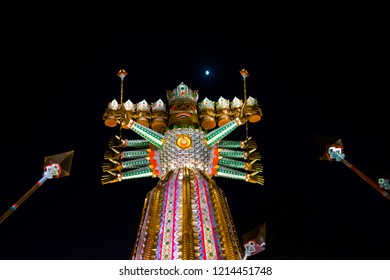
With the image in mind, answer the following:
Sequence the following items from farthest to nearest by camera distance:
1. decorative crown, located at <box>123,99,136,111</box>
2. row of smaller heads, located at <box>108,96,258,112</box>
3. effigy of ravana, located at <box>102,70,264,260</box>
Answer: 1. row of smaller heads, located at <box>108,96,258,112</box>
2. decorative crown, located at <box>123,99,136,111</box>
3. effigy of ravana, located at <box>102,70,264,260</box>

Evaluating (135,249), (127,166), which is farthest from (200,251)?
(127,166)

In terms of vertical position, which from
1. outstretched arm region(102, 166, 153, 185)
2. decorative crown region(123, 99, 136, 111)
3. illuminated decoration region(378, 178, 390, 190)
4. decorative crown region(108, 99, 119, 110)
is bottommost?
illuminated decoration region(378, 178, 390, 190)

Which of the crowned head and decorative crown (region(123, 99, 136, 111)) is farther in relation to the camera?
decorative crown (region(123, 99, 136, 111))

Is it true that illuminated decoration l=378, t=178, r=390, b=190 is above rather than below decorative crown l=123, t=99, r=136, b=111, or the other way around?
below

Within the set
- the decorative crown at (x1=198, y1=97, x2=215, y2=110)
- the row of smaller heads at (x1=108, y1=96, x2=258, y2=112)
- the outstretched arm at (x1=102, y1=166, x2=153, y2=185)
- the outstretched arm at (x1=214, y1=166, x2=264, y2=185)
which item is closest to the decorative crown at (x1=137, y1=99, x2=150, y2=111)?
the row of smaller heads at (x1=108, y1=96, x2=258, y2=112)

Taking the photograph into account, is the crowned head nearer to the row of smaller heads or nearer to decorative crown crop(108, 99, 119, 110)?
the row of smaller heads

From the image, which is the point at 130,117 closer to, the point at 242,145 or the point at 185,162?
Answer: the point at 185,162

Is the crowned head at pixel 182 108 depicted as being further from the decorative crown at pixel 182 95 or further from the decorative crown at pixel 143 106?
the decorative crown at pixel 143 106

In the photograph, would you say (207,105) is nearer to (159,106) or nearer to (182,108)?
(182,108)

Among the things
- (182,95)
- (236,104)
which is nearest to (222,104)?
(236,104)

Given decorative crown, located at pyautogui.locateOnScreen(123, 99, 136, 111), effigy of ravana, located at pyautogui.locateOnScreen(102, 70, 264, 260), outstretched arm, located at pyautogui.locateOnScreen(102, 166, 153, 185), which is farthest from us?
decorative crown, located at pyautogui.locateOnScreen(123, 99, 136, 111)

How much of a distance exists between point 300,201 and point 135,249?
21.7 ft

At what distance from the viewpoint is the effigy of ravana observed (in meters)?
7.32

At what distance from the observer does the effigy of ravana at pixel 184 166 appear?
732 centimetres
